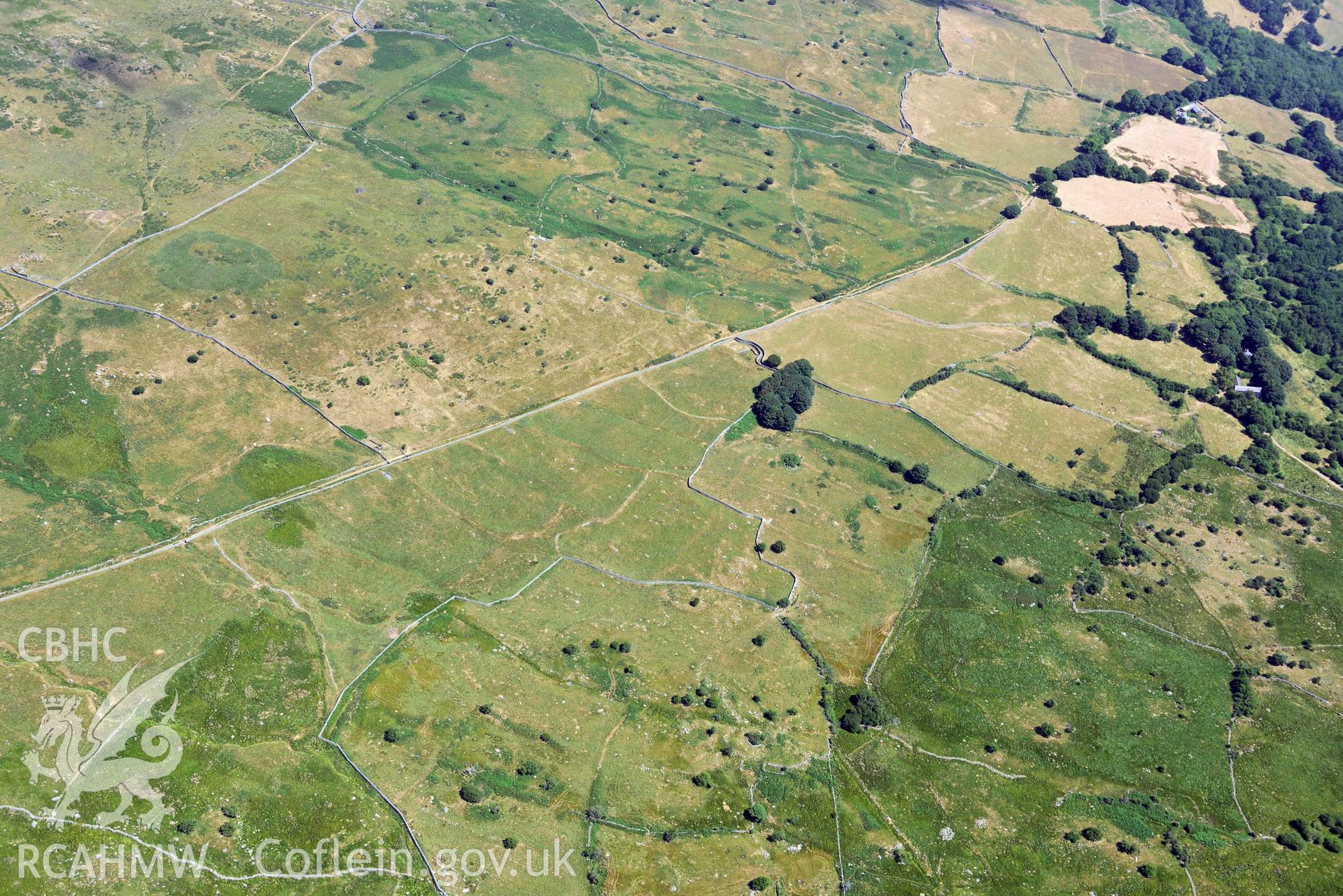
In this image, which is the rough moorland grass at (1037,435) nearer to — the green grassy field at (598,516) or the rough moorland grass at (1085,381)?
the green grassy field at (598,516)

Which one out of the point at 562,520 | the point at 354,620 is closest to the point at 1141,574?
the point at 562,520

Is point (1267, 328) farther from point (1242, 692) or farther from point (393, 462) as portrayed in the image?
point (393, 462)

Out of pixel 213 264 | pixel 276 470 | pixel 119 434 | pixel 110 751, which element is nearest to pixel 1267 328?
pixel 276 470

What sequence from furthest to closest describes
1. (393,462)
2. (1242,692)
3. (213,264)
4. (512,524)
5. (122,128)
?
(122,128) → (213,264) → (393,462) → (512,524) → (1242,692)

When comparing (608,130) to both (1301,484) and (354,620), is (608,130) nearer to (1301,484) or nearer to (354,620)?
(354,620)

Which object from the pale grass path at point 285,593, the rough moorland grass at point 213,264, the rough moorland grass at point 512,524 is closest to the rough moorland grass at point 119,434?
the pale grass path at point 285,593
